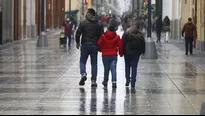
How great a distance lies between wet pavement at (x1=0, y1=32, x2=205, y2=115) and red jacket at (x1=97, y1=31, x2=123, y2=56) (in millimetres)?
953

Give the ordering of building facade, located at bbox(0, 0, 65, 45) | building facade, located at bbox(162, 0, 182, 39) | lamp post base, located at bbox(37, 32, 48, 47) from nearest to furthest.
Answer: lamp post base, located at bbox(37, 32, 48, 47) → building facade, located at bbox(0, 0, 65, 45) → building facade, located at bbox(162, 0, 182, 39)

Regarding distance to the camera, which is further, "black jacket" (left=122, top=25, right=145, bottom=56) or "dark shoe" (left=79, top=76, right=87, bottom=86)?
"dark shoe" (left=79, top=76, right=87, bottom=86)

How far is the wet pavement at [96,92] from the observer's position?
12953mm

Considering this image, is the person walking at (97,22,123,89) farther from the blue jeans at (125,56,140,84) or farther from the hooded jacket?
the hooded jacket

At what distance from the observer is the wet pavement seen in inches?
510

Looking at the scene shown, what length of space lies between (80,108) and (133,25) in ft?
15.8

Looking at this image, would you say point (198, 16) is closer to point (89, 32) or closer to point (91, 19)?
point (91, 19)

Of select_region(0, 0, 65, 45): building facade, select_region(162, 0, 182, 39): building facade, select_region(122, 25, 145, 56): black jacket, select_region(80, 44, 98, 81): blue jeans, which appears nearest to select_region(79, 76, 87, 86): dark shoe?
select_region(80, 44, 98, 81): blue jeans

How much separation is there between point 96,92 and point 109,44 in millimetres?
1528

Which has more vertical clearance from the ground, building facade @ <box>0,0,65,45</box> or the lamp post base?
building facade @ <box>0,0,65,45</box>

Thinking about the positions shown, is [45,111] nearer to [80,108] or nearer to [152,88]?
[80,108]

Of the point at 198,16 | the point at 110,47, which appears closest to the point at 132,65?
the point at 110,47

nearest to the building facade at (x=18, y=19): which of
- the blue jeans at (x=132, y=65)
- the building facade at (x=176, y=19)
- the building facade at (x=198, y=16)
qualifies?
the building facade at (x=198, y=16)

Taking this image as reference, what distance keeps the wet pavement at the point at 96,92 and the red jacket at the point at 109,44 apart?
0.95m
